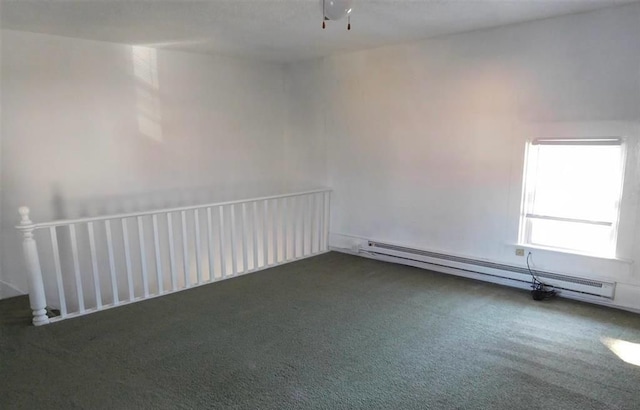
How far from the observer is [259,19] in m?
3.50

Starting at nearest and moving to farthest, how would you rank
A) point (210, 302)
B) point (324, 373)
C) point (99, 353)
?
point (324, 373), point (99, 353), point (210, 302)

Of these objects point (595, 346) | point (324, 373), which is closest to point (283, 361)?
point (324, 373)

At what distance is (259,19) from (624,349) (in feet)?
12.4

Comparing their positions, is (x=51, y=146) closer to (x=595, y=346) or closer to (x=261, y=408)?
(x=261, y=408)

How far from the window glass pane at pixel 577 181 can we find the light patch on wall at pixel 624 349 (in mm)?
1080

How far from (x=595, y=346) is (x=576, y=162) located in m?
1.61

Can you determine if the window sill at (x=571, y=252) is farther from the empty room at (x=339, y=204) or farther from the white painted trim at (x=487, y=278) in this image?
the white painted trim at (x=487, y=278)

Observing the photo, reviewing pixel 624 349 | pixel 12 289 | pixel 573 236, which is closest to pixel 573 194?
pixel 573 236

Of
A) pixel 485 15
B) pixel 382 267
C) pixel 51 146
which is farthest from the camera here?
pixel 382 267

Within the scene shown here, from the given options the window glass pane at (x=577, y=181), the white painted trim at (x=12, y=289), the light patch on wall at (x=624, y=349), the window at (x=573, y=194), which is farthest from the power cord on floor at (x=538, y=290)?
the white painted trim at (x=12, y=289)

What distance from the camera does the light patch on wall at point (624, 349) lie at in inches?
106

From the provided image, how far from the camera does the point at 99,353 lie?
2.79 m

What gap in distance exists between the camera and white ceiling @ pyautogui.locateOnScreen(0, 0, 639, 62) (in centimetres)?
313

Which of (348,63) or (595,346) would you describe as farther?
(348,63)
